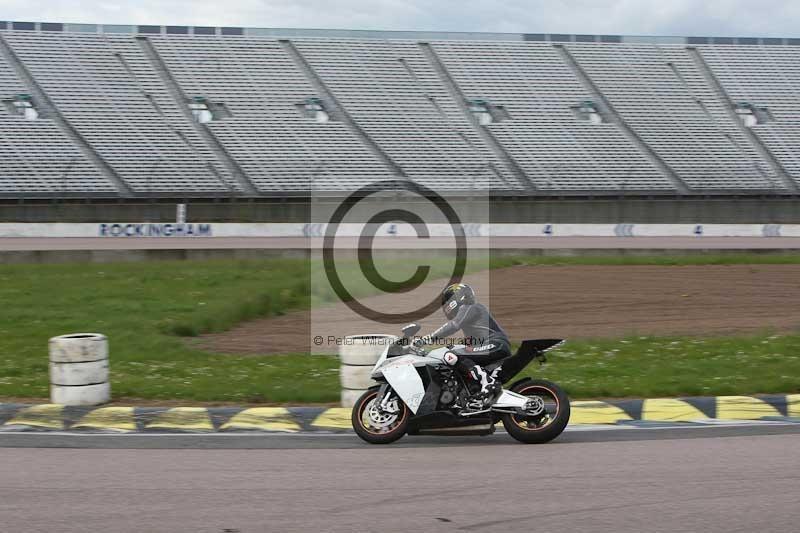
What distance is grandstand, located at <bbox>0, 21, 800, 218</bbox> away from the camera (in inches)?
1646

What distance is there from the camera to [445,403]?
852 cm

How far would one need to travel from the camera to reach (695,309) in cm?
1842

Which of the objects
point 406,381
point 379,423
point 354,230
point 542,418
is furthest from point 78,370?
point 354,230

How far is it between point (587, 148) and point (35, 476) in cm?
4213

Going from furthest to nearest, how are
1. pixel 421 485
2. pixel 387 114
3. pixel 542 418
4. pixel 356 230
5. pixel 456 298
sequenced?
pixel 387 114 → pixel 356 230 → pixel 456 298 → pixel 542 418 → pixel 421 485

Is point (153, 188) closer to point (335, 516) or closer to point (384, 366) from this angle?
point (384, 366)

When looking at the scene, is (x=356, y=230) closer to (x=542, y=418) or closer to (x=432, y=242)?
(x=432, y=242)

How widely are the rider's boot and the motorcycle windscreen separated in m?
0.49

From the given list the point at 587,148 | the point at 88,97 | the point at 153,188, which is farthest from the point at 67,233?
the point at 587,148

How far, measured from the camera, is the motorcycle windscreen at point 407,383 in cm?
843

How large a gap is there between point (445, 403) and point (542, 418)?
0.93 m

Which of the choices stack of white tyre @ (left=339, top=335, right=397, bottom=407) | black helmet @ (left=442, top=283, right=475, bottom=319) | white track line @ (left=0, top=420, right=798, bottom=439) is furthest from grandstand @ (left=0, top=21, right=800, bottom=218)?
black helmet @ (left=442, top=283, right=475, bottom=319)

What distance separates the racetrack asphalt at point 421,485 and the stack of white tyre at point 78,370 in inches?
64.9

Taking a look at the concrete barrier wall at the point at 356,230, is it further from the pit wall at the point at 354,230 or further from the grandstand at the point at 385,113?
the grandstand at the point at 385,113
